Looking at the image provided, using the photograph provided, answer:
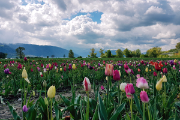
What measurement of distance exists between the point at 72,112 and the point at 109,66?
93 cm

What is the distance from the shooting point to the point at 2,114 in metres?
2.29

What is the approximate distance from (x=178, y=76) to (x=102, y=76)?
2.79m

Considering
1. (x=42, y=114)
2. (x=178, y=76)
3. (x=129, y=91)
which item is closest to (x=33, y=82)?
(x=42, y=114)

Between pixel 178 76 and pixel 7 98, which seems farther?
pixel 178 76

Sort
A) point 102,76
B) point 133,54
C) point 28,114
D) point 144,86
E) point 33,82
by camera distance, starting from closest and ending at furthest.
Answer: point 144,86 < point 28,114 < point 33,82 < point 102,76 < point 133,54

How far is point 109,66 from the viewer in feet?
5.28

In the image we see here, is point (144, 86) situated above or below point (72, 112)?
above

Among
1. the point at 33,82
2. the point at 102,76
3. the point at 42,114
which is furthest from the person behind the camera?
the point at 102,76

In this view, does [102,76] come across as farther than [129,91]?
Yes

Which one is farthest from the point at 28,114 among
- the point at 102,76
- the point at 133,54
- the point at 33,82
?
the point at 133,54

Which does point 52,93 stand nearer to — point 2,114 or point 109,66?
point 109,66

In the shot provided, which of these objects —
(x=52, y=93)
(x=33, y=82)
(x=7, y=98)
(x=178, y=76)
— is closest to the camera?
(x=52, y=93)

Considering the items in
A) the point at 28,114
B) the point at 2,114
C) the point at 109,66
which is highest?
the point at 109,66

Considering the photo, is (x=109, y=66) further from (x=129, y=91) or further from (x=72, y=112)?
(x=72, y=112)
